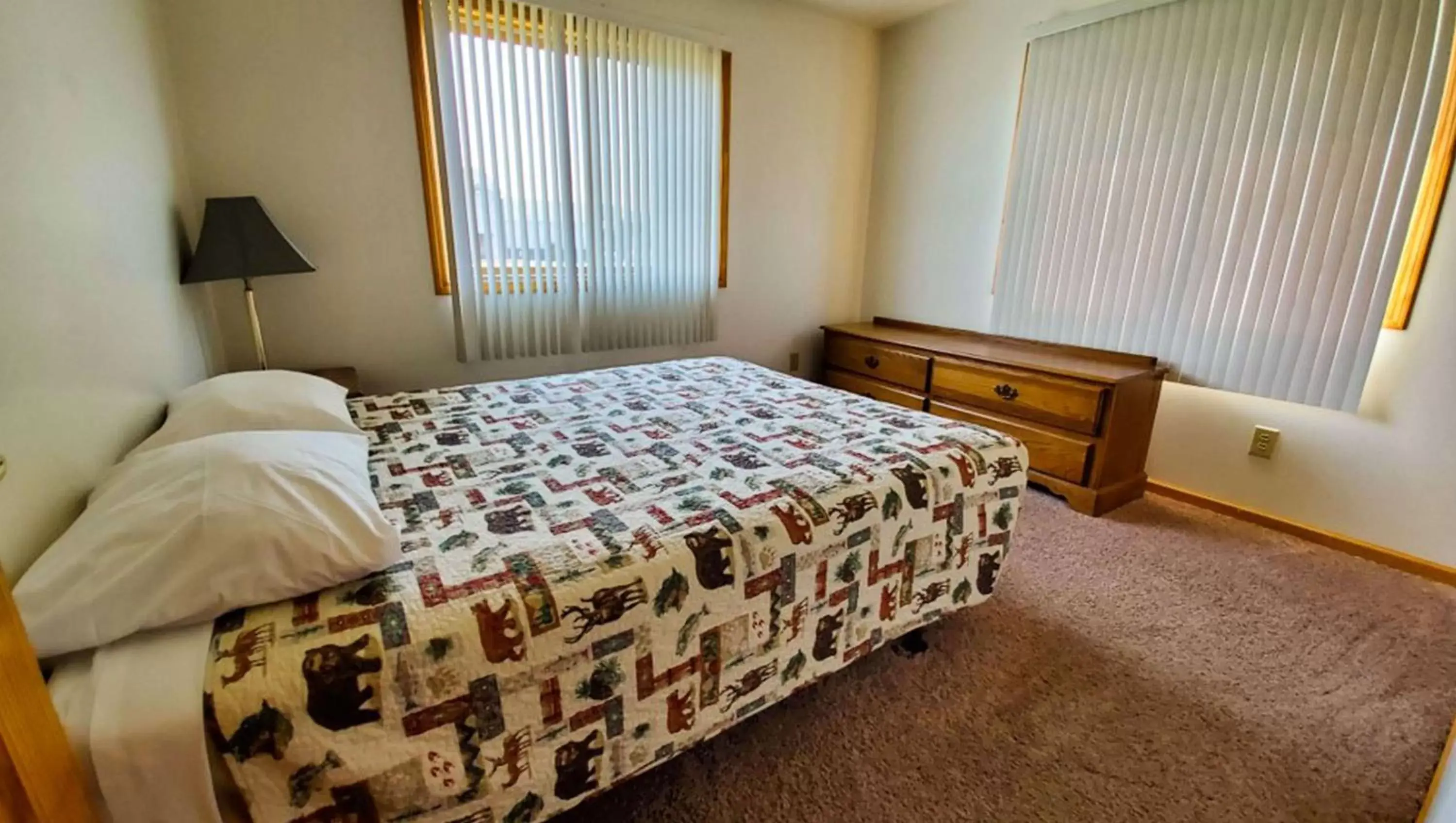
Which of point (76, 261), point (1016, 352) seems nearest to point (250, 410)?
point (76, 261)

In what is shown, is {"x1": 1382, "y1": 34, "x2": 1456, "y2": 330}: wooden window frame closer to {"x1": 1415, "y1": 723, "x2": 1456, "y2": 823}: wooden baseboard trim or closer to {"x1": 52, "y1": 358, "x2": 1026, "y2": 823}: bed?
{"x1": 1415, "y1": 723, "x2": 1456, "y2": 823}: wooden baseboard trim

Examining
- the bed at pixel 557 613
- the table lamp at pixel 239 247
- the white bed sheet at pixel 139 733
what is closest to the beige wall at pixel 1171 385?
the bed at pixel 557 613

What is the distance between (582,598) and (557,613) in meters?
0.05

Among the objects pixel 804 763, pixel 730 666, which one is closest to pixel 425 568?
pixel 730 666

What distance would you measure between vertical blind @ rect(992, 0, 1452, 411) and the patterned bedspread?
1.55 m

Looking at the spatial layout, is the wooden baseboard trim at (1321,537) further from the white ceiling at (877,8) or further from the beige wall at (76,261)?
the beige wall at (76,261)

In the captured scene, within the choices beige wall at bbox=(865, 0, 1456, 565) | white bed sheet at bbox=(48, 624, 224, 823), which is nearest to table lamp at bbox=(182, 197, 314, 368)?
white bed sheet at bbox=(48, 624, 224, 823)

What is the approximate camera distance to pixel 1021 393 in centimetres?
279

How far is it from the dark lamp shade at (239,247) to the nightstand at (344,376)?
441mm

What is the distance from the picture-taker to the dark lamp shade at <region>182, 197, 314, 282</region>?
195cm

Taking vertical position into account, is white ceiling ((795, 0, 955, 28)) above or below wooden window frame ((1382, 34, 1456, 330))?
above

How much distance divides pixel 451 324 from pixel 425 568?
1985 millimetres

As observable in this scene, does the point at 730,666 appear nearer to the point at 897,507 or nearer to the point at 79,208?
the point at 897,507

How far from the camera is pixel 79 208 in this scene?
1.30 meters
